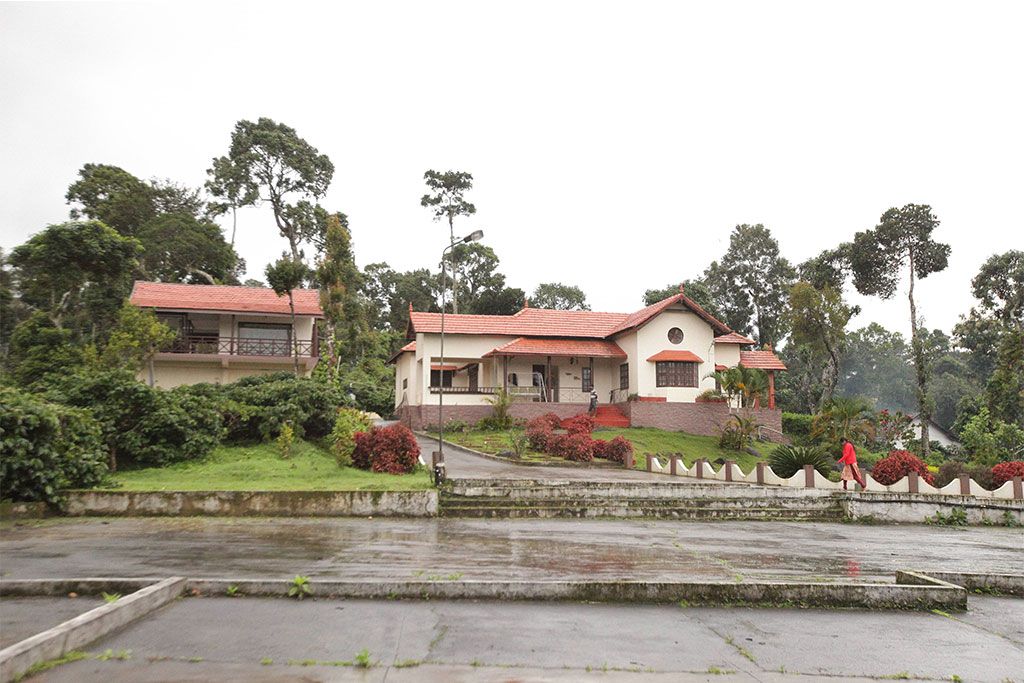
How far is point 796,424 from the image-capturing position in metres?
39.2

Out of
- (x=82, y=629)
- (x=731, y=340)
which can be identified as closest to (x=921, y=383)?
(x=731, y=340)

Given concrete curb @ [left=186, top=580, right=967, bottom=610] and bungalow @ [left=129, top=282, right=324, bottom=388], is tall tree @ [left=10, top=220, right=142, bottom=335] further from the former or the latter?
concrete curb @ [left=186, top=580, right=967, bottom=610]

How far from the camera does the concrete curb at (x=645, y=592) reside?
6.72 meters

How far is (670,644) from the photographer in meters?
5.68

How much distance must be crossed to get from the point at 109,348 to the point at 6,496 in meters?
11.2

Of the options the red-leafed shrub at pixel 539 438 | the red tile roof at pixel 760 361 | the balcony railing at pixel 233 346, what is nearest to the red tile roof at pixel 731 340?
the red tile roof at pixel 760 361

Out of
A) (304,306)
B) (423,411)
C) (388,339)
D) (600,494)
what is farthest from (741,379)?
(388,339)

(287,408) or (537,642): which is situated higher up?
(287,408)

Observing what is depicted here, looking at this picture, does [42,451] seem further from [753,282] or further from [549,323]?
[753,282]

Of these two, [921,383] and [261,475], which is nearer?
[261,475]

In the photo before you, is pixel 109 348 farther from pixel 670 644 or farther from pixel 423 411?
pixel 670 644

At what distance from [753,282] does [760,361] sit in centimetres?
2006

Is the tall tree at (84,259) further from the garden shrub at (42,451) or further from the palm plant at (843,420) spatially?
the palm plant at (843,420)

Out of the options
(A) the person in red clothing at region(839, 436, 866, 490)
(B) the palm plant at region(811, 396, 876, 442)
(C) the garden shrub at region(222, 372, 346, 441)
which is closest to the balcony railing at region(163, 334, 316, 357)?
(C) the garden shrub at region(222, 372, 346, 441)
